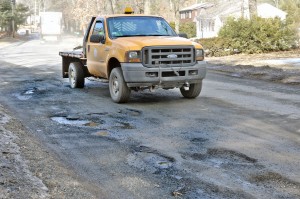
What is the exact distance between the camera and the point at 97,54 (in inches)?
418

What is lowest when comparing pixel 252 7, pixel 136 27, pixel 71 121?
pixel 71 121

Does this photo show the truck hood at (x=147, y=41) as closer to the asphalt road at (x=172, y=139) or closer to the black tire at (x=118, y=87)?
the black tire at (x=118, y=87)

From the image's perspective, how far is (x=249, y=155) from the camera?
18.3ft

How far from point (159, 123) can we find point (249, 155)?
232cm

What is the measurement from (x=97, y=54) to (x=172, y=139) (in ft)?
15.7

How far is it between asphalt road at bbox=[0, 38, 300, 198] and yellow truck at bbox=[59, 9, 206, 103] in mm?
486

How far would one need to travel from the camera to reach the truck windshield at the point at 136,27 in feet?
33.4

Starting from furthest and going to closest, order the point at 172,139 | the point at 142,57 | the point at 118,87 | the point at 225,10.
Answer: the point at 225,10 → the point at 118,87 → the point at 142,57 → the point at 172,139

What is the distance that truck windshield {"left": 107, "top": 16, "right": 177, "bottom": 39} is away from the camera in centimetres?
1020

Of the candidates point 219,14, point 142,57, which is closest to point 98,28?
point 142,57

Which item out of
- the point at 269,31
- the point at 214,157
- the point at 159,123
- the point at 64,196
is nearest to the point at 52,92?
the point at 159,123

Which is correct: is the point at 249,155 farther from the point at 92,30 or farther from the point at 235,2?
the point at 235,2

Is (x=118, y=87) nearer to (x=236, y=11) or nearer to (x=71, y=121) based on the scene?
(x=71, y=121)

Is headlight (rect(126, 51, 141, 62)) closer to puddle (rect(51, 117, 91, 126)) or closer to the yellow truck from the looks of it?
the yellow truck
